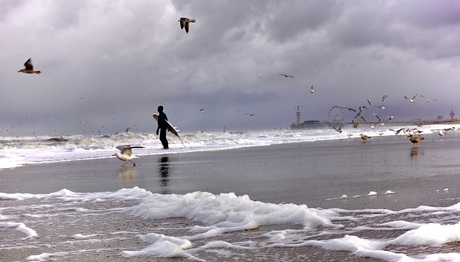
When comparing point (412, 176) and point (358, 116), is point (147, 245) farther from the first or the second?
point (358, 116)

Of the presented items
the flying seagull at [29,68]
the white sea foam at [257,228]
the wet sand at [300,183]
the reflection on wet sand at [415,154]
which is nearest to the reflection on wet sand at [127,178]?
the wet sand at [300,183]

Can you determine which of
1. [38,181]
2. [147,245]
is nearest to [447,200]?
[147,245]

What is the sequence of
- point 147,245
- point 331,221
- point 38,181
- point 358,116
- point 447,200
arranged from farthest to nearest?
point 358,116 < point 38,181 < point 447,200 < point 331,221 < point 147,245

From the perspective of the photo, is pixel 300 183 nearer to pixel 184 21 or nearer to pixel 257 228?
pixel 257 228

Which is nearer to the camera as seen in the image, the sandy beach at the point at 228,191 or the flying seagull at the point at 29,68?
the sandy beach at the point at 228,191

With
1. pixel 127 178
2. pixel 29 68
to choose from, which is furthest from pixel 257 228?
pixel 29 68

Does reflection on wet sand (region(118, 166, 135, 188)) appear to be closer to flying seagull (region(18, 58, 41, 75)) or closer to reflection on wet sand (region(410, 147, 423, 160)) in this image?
flying seagull (region(18, 58, 41, 75))

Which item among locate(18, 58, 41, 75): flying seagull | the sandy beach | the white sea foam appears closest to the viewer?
the white sea foam

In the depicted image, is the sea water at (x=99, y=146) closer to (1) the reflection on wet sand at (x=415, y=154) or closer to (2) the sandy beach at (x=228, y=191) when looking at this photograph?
(2) the sandy beach at (x=228, y=191)

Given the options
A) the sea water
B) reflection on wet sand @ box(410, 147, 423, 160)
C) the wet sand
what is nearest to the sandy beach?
the wet sand

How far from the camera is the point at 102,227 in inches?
277

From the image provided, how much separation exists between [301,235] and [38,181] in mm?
10595

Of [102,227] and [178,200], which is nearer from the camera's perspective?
[102,227]

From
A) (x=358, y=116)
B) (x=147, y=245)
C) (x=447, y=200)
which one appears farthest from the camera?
(x=358, y=116)
